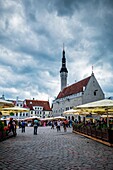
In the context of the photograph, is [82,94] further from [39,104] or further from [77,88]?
[39,104]

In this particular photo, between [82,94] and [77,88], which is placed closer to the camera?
[82,94]

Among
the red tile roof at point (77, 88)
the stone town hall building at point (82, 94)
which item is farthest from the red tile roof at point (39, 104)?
the red tile roof at point (77, 88)

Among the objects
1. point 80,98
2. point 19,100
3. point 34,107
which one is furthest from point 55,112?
point 80,98

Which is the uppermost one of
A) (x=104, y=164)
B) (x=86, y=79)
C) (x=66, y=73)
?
(x=66, y=73)

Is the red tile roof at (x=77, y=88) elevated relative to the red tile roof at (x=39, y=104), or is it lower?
elevated

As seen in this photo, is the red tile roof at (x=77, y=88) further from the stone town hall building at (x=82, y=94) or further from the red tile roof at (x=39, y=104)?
the red tile roof at (x=39, y=104)

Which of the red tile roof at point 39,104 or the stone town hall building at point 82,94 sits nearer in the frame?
the stone town hall building at point 82,94

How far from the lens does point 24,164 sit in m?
6.66

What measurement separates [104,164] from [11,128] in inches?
524

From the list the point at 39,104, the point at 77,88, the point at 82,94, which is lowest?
the point at 39,104

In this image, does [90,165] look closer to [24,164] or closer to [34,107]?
[24,164]

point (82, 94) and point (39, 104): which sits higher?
point (82, 94)

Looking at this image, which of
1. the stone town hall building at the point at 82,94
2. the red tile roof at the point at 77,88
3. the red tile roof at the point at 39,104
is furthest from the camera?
the red tile roof at the point at 39,104

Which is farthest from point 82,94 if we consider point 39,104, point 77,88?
point 39,104
